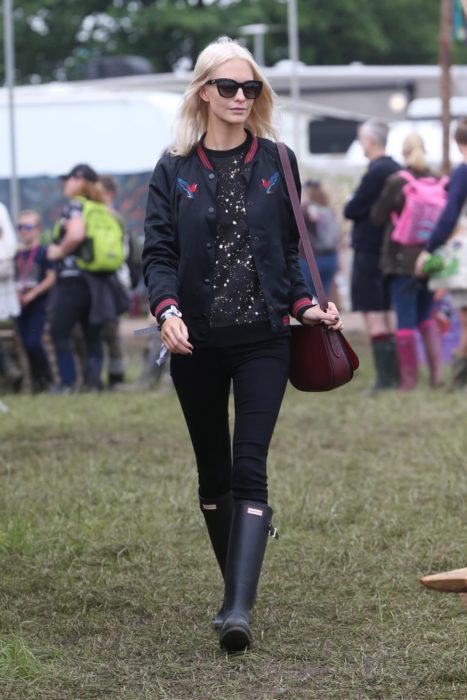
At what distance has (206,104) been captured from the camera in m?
4.81

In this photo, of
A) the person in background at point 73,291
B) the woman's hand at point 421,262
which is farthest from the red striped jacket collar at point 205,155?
the person in background at point 73,291

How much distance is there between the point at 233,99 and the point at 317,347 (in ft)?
2.64

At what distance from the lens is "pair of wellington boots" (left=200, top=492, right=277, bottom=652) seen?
448 cm

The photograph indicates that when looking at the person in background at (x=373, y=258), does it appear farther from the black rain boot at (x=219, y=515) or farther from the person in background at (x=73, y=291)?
the black rain boot at (x=219, y=515)

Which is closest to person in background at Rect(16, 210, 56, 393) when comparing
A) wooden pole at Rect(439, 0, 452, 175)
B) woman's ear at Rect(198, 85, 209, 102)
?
wooden pole at Rect(439, 0, 452, 175)

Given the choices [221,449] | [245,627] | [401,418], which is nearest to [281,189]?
[221,449]

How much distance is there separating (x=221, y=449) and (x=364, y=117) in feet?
66.6

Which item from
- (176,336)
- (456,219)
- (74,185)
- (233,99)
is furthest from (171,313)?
(74,185)

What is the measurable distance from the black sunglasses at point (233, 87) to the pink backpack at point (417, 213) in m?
6.47

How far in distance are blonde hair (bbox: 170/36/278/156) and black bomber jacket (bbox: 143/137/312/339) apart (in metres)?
0.06

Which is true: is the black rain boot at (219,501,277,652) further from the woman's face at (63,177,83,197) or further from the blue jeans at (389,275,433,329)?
the woman's face at (63,177,83,197)

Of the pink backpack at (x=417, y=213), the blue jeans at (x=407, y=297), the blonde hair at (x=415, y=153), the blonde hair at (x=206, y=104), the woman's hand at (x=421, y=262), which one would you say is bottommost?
the blue jeans at (x=407, y=297)

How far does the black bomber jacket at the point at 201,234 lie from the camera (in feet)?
15.1

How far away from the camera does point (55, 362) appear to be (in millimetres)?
12945
